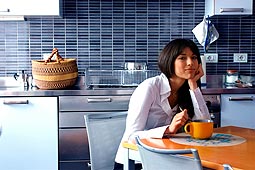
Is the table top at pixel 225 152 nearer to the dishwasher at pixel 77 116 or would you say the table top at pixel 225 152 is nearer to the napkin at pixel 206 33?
the dishwasher at pixel 77 116

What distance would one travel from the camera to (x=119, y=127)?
2215mm

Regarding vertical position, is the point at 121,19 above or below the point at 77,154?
above

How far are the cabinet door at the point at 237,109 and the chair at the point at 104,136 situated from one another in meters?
1.31

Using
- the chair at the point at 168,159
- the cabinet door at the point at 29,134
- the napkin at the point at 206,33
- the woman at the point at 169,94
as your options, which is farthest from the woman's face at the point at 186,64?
the napkin at the point at 206,33

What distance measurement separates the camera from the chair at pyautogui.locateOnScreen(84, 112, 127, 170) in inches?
82.0

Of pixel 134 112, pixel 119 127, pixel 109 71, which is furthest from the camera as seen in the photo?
pixel 109 71

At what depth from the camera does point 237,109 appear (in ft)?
10.8

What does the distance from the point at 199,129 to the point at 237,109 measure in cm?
165

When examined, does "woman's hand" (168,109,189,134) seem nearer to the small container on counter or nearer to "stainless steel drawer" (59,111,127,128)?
"stainless steel drawer" (59,111,127,128)

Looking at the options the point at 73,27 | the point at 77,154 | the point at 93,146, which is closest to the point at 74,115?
the point at 77,154

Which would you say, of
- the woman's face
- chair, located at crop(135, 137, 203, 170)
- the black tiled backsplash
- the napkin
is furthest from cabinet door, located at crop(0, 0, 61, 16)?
chair, located at crop(135, 137, 203, 170)

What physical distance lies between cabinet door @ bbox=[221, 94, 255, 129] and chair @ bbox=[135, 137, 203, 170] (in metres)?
1.99

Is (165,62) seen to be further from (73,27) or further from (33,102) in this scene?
(73,27)

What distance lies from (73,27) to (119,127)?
68.2 inches
